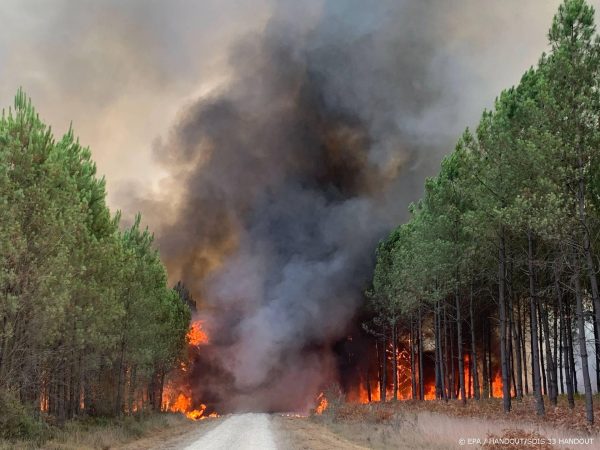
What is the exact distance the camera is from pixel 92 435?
22000 mm

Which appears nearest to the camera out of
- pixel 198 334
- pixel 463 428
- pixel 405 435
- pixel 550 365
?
pixel 463 428

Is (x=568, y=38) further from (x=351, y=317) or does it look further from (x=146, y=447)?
(x=351, y=317)

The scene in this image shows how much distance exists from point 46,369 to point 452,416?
1904cm

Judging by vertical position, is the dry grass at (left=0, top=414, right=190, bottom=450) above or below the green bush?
below

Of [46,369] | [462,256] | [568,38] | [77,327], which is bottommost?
[46,369]

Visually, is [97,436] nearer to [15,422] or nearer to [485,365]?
[15,422]

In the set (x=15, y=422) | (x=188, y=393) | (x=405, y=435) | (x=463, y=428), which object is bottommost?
(x=188, y=393)

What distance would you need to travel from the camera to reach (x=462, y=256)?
96.9 ft

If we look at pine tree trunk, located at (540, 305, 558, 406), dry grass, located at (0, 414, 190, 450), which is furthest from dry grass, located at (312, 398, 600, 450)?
dry grass, located at (0, 414, 190, 450)

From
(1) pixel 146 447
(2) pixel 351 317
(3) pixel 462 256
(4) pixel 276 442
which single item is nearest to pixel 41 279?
(1) pixel 146 447

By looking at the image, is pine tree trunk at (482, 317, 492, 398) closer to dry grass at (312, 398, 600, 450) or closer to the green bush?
dry grass at (312, 398, 600, 450)

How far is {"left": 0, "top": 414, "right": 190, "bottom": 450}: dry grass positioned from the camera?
17.3m

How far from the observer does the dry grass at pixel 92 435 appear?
56.9ft

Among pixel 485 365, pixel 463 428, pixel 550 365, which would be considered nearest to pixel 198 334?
pixel 485 365
